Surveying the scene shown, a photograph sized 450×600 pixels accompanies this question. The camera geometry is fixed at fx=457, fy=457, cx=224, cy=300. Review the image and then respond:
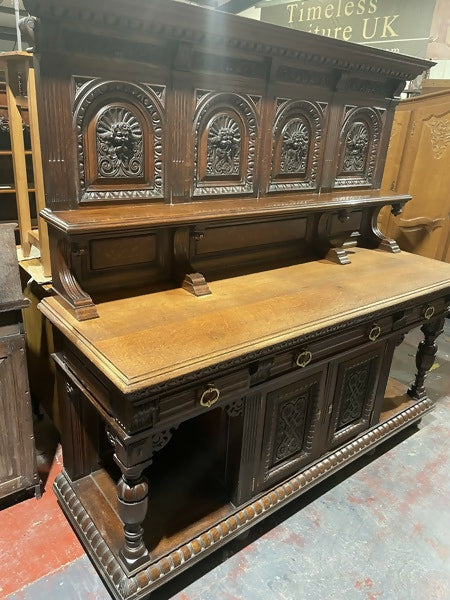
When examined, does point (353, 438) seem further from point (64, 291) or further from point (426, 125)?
point (426, 125)

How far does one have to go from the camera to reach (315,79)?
2.08 meters

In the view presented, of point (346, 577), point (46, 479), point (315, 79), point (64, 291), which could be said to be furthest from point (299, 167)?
point (46, 479)

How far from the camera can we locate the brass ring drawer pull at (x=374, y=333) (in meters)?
2.04

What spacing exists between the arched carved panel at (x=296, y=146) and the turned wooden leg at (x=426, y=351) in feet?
3.37

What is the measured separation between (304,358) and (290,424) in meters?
0.36

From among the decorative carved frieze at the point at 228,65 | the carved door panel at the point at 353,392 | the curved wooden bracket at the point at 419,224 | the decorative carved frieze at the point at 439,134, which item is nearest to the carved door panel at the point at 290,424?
the carved door panel at the point at 353,392

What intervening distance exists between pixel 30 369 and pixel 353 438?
1.83 m

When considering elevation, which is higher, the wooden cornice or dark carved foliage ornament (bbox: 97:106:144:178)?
the wooden cornice

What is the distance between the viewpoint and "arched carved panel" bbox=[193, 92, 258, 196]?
181 cm

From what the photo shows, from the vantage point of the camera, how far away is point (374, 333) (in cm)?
206

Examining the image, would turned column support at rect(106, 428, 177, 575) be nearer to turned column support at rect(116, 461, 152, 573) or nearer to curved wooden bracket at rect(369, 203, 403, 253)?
turned column support at rect(116, 461, 152, 573)

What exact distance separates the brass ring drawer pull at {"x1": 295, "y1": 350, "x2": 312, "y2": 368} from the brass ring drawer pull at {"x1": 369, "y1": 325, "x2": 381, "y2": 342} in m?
0.41

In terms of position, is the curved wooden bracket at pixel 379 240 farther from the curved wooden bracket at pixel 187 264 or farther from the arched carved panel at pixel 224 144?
the curved wooden bracket at pixel 187 264

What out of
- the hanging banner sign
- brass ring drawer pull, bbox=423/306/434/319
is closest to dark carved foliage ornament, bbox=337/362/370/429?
brass ring drawer pull, bbox=423/306/434/319
